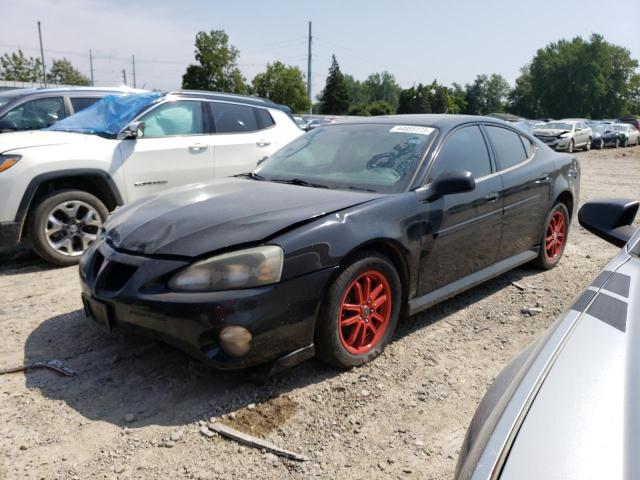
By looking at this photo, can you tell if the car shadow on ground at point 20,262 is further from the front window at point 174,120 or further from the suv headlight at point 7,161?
the front window at point 174,120

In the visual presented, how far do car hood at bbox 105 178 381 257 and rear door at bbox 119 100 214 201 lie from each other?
2.03 metres

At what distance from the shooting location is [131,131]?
5410 mm

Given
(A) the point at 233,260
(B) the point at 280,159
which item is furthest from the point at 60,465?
(B) the point at 280,159

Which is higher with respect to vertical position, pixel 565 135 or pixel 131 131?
pixel 131 131

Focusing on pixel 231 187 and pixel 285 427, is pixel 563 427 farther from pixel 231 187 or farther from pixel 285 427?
pixel 231 187

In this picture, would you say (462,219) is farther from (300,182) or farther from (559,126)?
(559,126)

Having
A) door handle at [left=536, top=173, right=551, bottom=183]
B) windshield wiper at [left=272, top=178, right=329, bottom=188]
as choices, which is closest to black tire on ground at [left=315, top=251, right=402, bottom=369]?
windshield wiper at [left=272, top=178, right=329, bottom=188]

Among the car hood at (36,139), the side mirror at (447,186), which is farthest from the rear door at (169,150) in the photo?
the side mirror at (447,186)

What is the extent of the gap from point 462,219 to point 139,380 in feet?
7.72

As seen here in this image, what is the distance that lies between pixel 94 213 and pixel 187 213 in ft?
8.31

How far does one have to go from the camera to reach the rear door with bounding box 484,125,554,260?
14.0 feet

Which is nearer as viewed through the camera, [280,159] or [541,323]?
[541,323]

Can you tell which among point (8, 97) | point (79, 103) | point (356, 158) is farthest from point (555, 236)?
point (8, 97)

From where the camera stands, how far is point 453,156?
3844 mm
